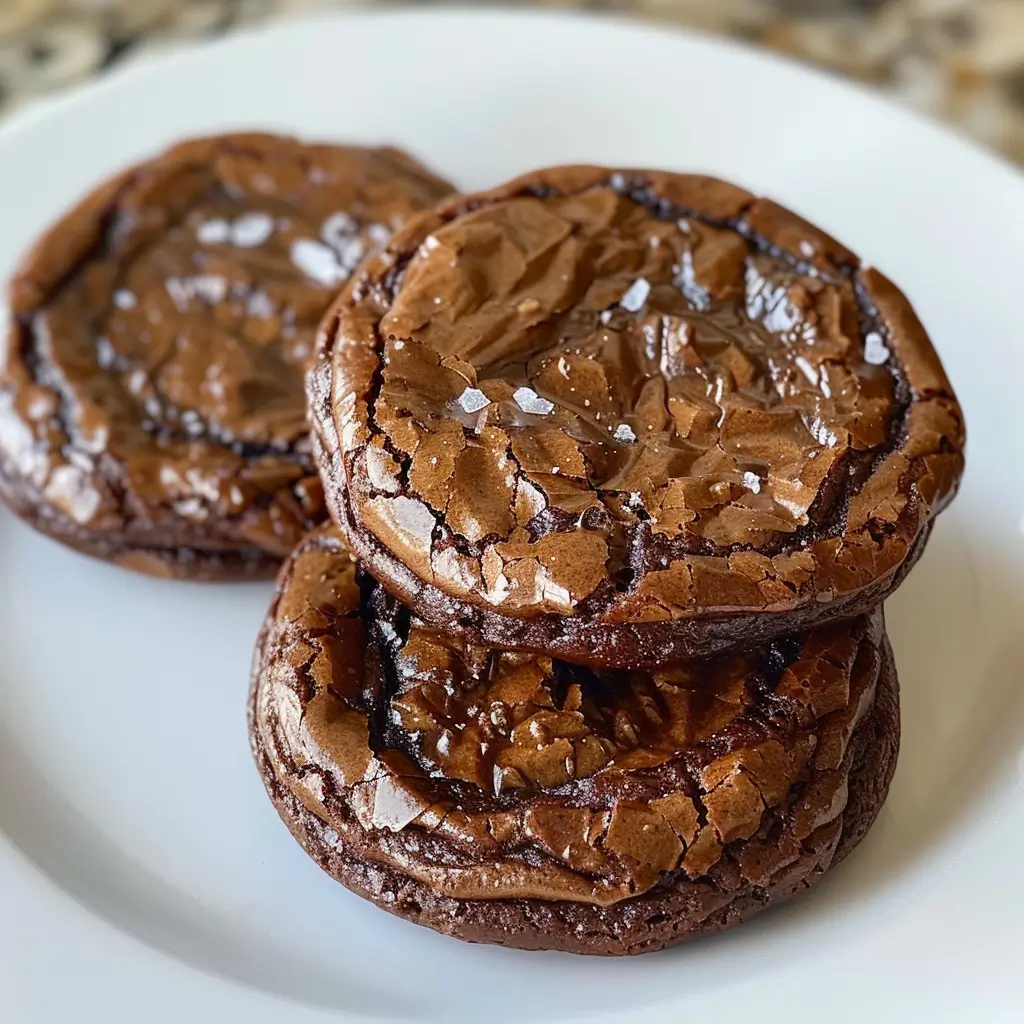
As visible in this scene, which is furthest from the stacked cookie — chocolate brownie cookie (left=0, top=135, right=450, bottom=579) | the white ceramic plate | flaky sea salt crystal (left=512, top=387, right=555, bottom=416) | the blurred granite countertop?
the blurred granite countertop

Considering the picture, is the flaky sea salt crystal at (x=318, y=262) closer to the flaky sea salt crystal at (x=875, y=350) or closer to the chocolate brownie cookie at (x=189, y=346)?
the chocolate brownie cookie at (x=189, y=346)

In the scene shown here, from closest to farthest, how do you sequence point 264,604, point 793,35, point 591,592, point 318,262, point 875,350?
point 591,592 < point 875,350 < point 264,604 < point 318,262 < point 793,35

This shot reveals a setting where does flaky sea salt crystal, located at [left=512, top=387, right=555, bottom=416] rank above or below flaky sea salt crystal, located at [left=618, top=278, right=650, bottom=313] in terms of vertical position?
below

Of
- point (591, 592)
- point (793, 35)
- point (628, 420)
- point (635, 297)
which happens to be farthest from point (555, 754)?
point (793, 35)

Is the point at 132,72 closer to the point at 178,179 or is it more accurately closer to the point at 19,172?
the point at 19,172

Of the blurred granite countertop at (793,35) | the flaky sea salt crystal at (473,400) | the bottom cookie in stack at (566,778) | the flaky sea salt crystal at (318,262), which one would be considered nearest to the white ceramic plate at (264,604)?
the bottom cookie in stack at (566,778)

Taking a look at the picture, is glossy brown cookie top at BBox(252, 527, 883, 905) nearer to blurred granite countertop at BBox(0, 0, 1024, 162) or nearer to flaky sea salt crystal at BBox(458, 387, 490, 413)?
flaky sea salt crystal at BBox(458, 387, 490, 413)

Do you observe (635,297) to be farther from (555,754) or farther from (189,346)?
(189,346)
